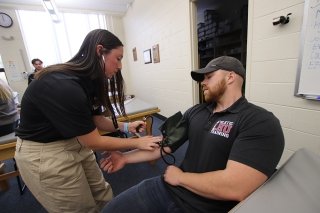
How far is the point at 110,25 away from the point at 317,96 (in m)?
5.56

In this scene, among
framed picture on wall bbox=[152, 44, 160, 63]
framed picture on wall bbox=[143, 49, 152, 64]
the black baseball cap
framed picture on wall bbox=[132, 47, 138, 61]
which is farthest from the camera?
framed picture on wall bbox=[132, 47, 138, 61]

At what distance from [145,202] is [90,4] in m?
5.42

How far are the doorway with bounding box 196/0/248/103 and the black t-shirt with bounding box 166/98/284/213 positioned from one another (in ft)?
8.75

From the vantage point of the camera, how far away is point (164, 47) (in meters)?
3.63

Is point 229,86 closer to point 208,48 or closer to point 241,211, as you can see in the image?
point 241,211

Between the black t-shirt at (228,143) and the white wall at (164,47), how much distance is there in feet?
6.55

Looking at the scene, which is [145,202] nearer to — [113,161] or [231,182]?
[113,161]

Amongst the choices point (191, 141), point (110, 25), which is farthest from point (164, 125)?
point (110, 25)

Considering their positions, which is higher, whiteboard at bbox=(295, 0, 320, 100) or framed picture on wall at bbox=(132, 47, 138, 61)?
framed picture on wall at bbox=(132, 47, 138, 61)

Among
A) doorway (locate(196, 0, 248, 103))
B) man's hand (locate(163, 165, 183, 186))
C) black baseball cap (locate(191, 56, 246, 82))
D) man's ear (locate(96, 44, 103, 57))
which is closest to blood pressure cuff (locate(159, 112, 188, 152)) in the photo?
man's hand (locate(163, 165, 183, 186))

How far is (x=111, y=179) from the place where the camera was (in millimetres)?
2197

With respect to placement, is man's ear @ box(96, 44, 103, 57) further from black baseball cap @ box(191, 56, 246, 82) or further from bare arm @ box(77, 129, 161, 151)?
black baseball cap @ box(191, 56, 246, 82)

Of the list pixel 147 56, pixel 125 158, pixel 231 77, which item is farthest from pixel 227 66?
pixel 147 56

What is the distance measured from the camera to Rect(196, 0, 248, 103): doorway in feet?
11.6
